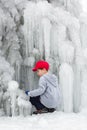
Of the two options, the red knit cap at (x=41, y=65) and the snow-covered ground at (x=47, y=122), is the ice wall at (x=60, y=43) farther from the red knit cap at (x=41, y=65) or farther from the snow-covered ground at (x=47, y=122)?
the snow-covered ground at (x=47, y=122)

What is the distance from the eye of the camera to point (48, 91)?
21.9 feet

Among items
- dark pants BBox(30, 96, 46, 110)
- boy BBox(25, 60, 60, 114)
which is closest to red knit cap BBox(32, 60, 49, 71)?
boy BBox(25, 60, 60, 114)

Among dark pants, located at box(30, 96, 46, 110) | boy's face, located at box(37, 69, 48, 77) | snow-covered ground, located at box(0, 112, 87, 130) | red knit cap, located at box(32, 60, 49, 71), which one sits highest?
red knit cap, located at box(32, 60, 49, 71)

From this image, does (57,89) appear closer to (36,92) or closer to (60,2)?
(36,92)

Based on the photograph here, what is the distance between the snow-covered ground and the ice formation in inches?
18.3

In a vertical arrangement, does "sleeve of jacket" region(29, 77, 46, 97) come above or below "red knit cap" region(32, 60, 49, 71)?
below

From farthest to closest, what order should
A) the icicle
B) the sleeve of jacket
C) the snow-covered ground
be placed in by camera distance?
the icicle < the sleeve of jacket < the snow-covered ground

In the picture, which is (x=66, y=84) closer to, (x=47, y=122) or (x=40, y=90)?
(x=40, y=90)

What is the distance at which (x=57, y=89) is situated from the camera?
6.76m

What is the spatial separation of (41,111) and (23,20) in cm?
156

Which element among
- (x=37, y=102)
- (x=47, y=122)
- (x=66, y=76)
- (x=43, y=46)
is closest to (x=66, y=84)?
(x=66, y=76)

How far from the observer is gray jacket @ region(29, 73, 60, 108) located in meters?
6.62

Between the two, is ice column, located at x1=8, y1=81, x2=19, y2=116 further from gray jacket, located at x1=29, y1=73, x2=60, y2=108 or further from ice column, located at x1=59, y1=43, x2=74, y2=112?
ice column, located at x1=59, y1=43, x2=74, y2=112

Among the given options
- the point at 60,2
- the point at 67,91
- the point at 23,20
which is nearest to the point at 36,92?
the point at 67,91
